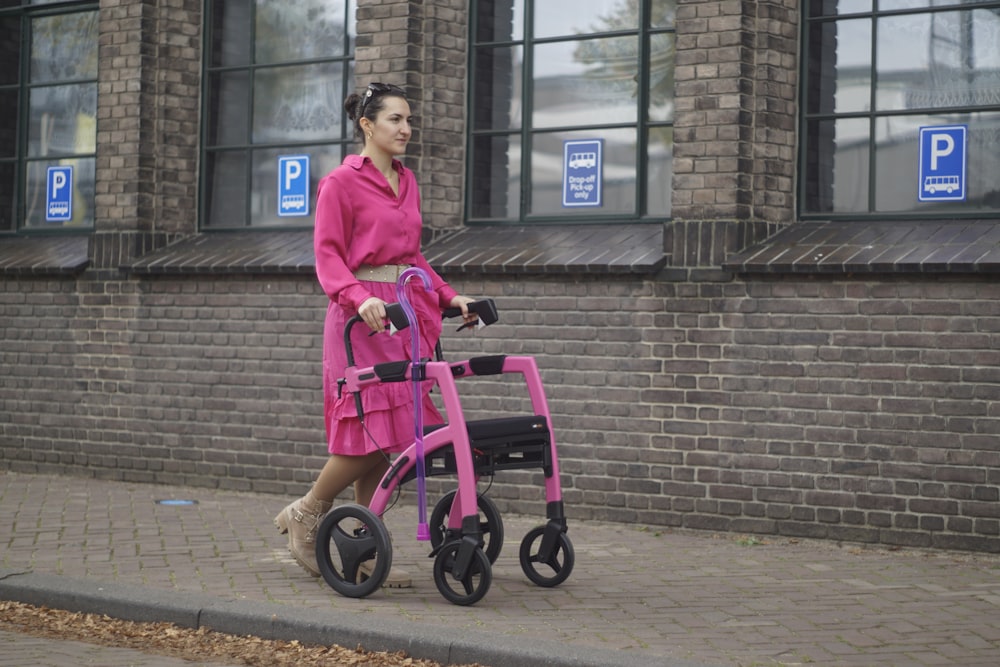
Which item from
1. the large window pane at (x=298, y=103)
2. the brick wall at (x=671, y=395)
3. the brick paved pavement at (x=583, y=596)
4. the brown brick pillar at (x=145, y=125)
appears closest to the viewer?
the brick paved pavement at (x=583, y=596)

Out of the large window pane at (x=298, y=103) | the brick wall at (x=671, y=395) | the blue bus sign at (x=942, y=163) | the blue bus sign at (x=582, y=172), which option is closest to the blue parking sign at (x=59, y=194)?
the brick wall at (x=671, y=395)

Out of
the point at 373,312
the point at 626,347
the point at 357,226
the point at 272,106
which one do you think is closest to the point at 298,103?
the point at 272,106

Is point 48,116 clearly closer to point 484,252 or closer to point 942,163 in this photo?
point 484,252

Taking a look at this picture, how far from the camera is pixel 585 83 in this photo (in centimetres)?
951

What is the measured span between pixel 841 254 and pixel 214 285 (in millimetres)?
4621

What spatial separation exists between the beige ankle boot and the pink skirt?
0.29 metres

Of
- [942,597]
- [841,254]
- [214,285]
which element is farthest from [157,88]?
[942,597]

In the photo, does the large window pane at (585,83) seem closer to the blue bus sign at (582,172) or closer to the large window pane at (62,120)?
the blue bus sign at (582,172)

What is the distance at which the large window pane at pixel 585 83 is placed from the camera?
9.34 m

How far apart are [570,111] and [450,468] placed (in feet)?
13.4

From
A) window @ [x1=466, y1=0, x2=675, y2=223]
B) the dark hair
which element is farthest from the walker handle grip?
window @ [x1=466, y1=0, x2=675, y2=223]

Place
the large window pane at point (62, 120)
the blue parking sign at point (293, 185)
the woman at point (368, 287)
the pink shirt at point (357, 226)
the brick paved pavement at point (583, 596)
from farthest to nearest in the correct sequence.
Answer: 1. the large window pane at point (62, 120)
2. the blue parking sign at point (293, 185)
3. the woman at point (368, 287)
4. the pink shirt at point (357, 226)
5. the brick paved pavement at point (583, 596)

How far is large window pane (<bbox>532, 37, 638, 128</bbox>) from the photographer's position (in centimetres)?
934

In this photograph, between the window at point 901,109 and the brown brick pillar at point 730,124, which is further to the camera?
the brown brick pillar at point 730,124
